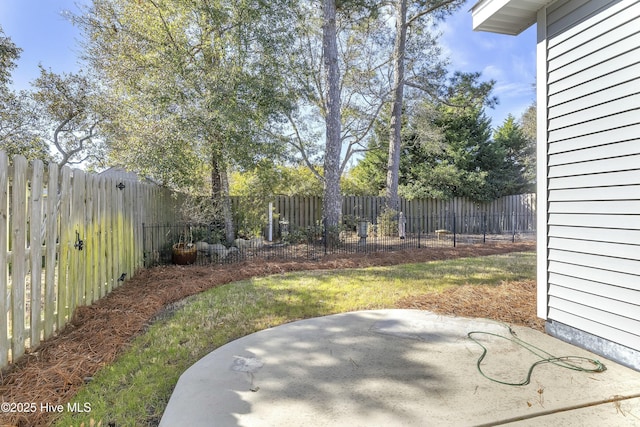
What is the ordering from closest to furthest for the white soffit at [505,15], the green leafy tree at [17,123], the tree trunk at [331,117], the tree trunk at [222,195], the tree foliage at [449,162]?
1. the white soffit at [505,15]
2. the tree trunk at [222,195]
3. the tree trunk at [331,117]
4. the green leafy tree at [17,123]
5. the tree foliage at [449,162]

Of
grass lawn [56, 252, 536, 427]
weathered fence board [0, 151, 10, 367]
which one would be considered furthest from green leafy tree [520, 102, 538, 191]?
weathered fence board [0, 151, 10, 367]

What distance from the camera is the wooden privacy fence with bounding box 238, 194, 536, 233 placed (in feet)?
36.3

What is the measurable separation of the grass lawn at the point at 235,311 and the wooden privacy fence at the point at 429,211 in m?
4.29

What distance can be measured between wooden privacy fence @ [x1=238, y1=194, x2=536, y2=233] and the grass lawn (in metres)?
4.29

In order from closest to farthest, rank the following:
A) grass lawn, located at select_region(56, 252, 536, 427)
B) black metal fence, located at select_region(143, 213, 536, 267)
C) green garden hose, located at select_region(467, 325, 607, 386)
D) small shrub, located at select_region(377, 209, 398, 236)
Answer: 1. grass lawn, located at select_region(56, 252, 536, 427)
2. green garden hose, located at select_region(467, 325, 607, 386)
3. black metal fence, located at select_region(143, 213, 536, 267)
4. small shrub, located at select_region(377, 209, 398, 236)

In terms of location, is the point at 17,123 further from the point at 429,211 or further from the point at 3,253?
the point at 429,211

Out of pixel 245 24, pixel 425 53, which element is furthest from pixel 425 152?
Result: pixel 245 24

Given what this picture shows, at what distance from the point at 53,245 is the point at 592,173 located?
463 centimetres

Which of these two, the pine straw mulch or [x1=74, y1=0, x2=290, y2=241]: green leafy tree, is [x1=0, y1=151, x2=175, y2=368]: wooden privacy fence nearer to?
the pine straw mulch

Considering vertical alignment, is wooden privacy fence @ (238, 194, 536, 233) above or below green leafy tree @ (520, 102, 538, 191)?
below

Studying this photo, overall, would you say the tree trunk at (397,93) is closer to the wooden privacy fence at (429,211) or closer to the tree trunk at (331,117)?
the wooden privacy fence at (429,211)

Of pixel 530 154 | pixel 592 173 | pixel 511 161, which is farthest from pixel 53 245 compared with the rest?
pixel 530 154

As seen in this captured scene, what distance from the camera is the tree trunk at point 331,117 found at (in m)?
8.56

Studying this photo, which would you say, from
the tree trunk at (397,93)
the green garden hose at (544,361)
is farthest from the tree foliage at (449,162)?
the green garden hose at (544,361)
